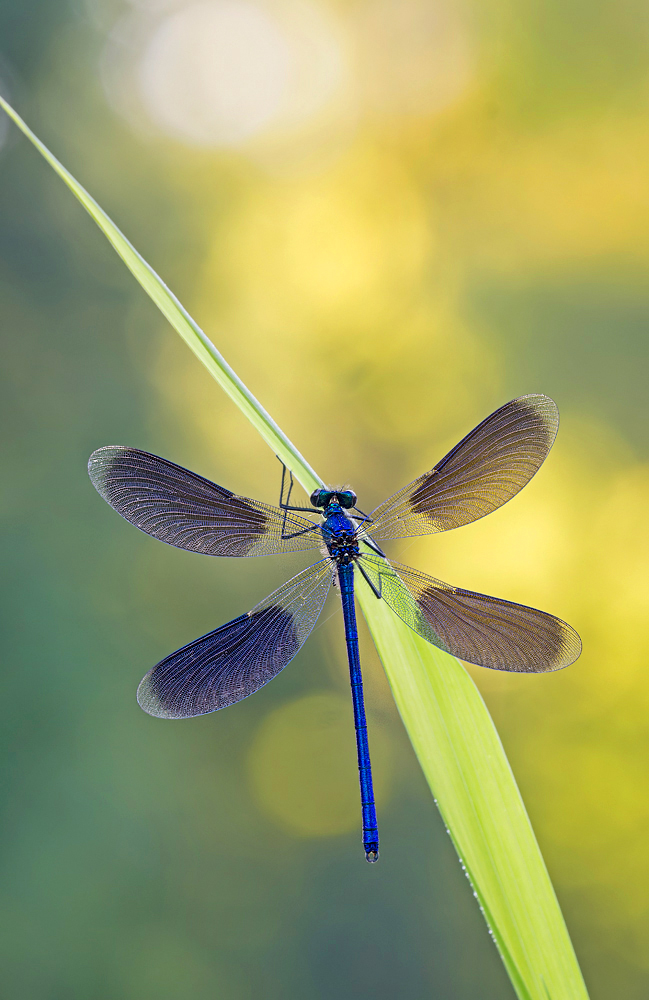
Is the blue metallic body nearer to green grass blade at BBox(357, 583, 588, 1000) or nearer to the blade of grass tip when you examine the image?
the blade of grass tip

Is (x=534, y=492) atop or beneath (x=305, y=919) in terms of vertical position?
atop

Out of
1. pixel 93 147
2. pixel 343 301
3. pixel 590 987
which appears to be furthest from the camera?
pixel 93 147

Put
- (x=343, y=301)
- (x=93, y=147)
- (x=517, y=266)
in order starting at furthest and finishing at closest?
(x=93, y=147) < (x=343, y=301) < (x=517, y=266)

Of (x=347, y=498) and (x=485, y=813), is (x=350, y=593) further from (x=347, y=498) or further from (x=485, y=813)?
(x=485, y=813)

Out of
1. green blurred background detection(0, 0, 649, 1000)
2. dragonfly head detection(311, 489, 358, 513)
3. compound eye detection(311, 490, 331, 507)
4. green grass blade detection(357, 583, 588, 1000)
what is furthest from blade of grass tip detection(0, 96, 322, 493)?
green blurred background detection(0, 0, 649, 1000)

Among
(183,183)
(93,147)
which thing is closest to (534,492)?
(183,183)

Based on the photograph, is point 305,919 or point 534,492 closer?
point 305,919

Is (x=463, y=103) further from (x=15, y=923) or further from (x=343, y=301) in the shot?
(x=15, y=923)
